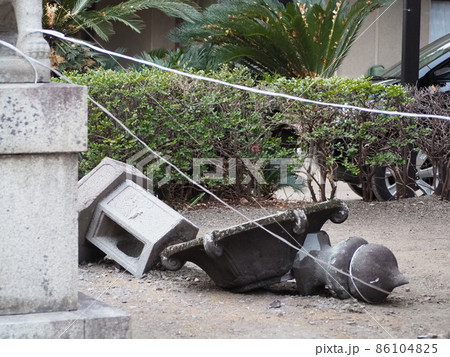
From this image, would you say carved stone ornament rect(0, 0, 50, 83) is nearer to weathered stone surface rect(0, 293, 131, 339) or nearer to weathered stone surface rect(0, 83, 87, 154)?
weathered stone surface rect(0, 83, 87, 154)

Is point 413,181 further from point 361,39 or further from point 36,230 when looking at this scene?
point 361,39

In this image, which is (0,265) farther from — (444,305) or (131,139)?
(131,139)

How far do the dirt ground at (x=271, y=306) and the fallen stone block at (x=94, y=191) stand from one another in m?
0.12

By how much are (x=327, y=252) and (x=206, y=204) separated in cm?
379

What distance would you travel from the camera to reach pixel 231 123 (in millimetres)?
8117

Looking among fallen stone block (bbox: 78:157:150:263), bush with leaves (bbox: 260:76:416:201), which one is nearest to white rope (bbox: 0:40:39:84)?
fallen stone block (bbox: 78:157:150:263)

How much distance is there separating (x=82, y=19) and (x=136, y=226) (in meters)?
6.94

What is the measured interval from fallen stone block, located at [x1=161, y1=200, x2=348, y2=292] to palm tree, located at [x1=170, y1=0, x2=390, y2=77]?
5210 millimetres

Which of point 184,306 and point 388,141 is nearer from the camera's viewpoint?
point 184,306

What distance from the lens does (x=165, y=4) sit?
1198 cm

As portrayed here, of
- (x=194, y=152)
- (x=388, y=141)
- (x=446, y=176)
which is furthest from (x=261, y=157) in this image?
(x=446, y=176)

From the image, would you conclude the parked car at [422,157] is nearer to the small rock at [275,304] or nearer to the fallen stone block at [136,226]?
the fallen stone block at [136,226]

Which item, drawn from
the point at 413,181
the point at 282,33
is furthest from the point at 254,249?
the point at 282,33

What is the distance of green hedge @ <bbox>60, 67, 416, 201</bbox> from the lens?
7.97 meters
